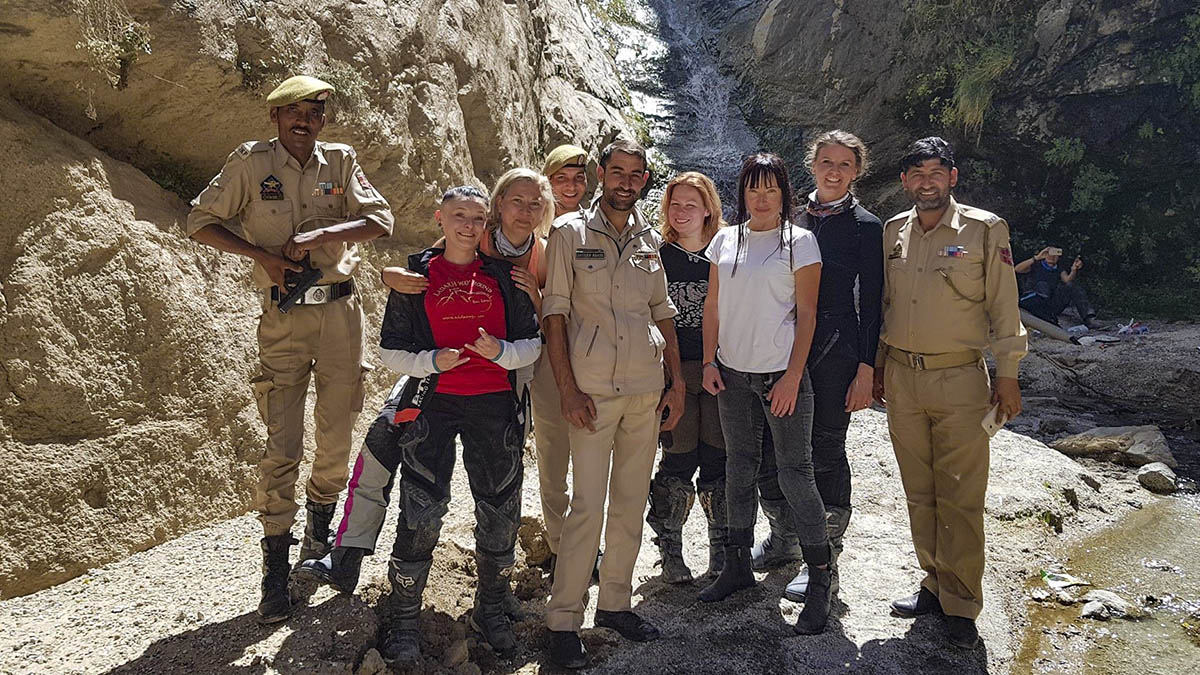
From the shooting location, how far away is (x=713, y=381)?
12.2 feet

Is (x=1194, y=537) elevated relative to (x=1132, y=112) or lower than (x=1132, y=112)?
lower

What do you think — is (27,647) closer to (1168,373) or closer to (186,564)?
(186,564)

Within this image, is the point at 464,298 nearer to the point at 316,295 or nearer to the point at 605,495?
the point at 316,295

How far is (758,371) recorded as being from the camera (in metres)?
3.58

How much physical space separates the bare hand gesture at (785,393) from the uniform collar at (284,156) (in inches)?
95.7

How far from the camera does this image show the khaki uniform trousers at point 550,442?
3730 millimetres

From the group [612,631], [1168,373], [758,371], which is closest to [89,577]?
[612,631]

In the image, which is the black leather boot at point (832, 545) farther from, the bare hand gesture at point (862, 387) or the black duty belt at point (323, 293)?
the black duty belt at point (323, 293)

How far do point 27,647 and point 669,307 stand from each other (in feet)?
10.5

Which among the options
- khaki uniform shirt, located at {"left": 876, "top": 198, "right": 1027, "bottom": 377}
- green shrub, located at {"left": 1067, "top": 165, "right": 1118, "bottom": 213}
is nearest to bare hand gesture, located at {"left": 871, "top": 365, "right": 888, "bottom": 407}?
khaki uniform shirt, located at {"left": 876, "top": 198, "right": 1027, "bottom": 377}

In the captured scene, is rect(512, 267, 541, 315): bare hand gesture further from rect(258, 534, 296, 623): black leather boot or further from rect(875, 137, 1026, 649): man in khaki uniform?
rect(875, 137, 1026, 649): man in khaki uniform

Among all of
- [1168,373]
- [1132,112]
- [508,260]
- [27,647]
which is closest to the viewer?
[27,647]

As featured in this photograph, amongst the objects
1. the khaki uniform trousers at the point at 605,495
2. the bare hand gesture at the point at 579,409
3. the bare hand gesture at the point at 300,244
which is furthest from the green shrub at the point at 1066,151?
the bare hand gesture at the point at 300,244

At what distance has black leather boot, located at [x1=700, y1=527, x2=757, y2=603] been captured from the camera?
3.97m
